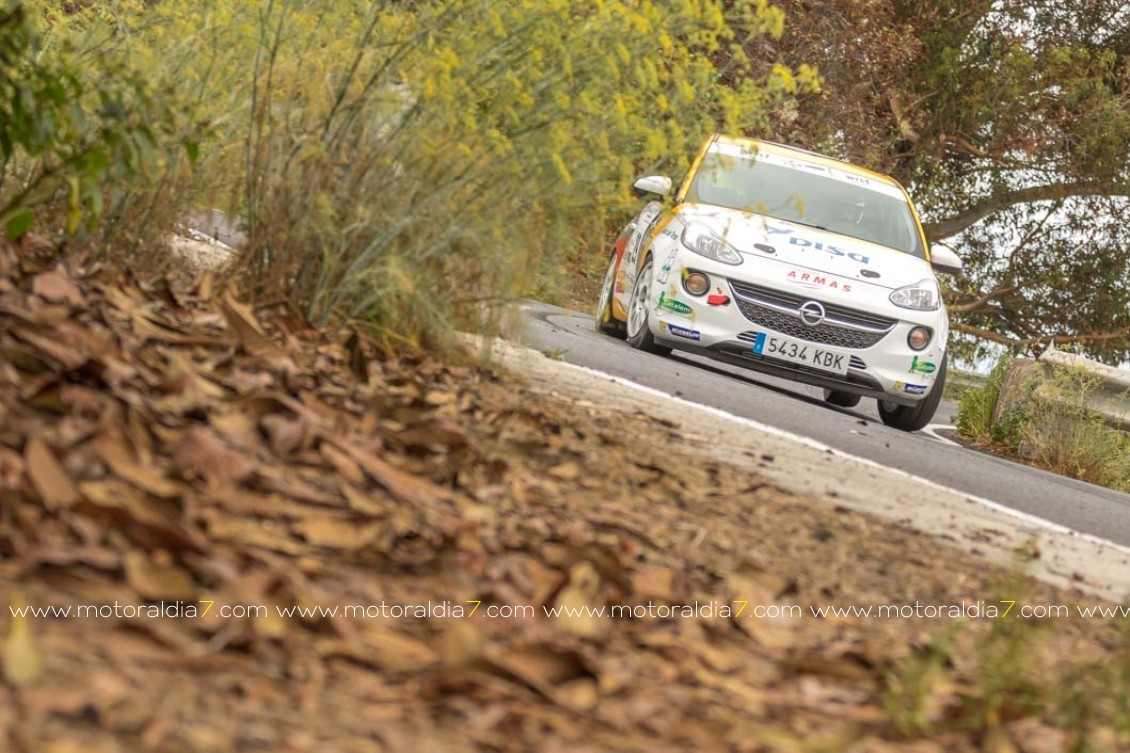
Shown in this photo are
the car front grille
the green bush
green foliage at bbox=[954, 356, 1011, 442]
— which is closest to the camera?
the green bush

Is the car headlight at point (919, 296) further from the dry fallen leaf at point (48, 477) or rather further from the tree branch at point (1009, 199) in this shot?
the tree branch at point (1009, 199)

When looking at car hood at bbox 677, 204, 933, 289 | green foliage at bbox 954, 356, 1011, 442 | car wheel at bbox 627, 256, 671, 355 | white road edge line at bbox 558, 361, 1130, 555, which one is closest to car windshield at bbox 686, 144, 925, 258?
car hood at bbox 677, 204, 933, 289

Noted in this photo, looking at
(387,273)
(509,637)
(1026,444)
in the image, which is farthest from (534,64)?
(1026,444)

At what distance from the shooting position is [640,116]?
6516 mm

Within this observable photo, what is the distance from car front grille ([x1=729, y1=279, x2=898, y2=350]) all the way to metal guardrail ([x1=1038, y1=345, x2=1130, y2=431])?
3624 millimetres

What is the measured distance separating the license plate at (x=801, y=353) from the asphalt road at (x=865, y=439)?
302mm

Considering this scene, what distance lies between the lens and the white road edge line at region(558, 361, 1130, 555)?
22.9 ft

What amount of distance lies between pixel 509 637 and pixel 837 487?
A: 9.65 ft

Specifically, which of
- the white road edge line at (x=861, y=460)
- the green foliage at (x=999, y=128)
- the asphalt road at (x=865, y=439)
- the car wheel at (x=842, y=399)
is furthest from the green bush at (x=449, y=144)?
the green foliage at (x=999, y=128)

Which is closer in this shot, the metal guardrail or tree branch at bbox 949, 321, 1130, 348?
the metal guardrail

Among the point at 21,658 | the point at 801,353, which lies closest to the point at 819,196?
the point at 801,353

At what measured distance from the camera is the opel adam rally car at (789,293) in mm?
10727

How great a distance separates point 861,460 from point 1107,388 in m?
7.42

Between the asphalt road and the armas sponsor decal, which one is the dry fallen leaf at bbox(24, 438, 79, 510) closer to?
the asphalt road
